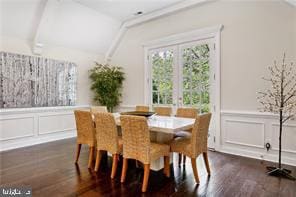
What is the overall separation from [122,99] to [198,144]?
3599 mm

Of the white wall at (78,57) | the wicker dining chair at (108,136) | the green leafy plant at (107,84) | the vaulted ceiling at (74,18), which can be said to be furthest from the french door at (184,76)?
the wicker dining chair at (108,136)

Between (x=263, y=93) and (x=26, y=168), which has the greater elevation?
(x=263, y=93)

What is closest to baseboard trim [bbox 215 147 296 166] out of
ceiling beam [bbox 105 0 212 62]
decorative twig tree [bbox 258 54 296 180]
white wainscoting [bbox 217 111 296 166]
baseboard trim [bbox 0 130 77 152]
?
white wainscoting [bbox 217 111 296 166]

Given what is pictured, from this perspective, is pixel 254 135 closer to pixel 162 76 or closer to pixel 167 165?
pixel 167 165

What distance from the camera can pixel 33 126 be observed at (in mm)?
4594

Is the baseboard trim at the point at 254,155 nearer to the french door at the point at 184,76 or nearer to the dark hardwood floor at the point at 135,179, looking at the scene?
the dark hardwood floor at the point at 135,179

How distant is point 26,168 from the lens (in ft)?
10.3

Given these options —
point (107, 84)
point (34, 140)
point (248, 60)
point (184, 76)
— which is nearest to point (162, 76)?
point (184, 76)

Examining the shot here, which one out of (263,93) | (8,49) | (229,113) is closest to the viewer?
(263,93)

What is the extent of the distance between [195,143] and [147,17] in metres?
3.64

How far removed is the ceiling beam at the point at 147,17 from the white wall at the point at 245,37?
0.46 ft

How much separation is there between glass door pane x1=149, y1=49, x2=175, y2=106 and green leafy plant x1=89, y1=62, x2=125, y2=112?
3.72 ft

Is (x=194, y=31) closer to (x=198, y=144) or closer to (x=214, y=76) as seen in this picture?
(x=214, y=76)

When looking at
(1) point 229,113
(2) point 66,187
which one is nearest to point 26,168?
(2) point 66,187
